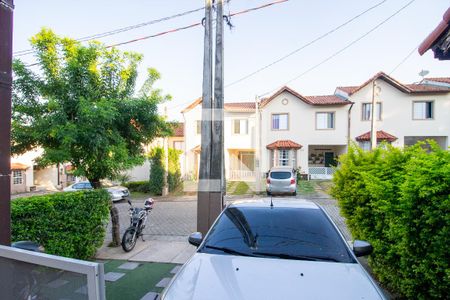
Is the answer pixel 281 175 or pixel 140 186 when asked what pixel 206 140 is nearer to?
pixel 281 175

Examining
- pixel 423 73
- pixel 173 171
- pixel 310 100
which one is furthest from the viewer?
pixel 423 73

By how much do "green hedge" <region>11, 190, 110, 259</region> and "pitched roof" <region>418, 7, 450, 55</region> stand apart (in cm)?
645

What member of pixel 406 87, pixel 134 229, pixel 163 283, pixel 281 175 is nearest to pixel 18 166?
pixel 281 175

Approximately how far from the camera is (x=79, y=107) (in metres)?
4.81

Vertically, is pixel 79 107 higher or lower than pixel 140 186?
higher

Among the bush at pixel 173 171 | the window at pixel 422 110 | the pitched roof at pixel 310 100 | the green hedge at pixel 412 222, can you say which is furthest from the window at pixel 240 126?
the green hedge at pixel 412 222

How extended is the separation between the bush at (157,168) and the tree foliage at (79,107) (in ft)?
37.0

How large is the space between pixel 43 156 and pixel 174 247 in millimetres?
3511

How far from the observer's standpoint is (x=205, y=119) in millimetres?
5938

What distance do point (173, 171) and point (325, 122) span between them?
44.4 feet

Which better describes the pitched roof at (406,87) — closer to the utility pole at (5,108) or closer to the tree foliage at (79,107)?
the tree foliage at (79,107)

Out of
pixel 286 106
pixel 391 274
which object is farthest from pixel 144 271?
pixel 286 106

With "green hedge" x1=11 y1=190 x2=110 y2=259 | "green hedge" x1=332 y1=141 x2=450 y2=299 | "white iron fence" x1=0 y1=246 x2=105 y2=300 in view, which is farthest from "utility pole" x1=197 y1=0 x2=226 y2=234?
"white iron fence" x1=0 y1=246 x2=105 y2=300

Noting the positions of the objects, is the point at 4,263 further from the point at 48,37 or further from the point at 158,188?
the point at 158,188
